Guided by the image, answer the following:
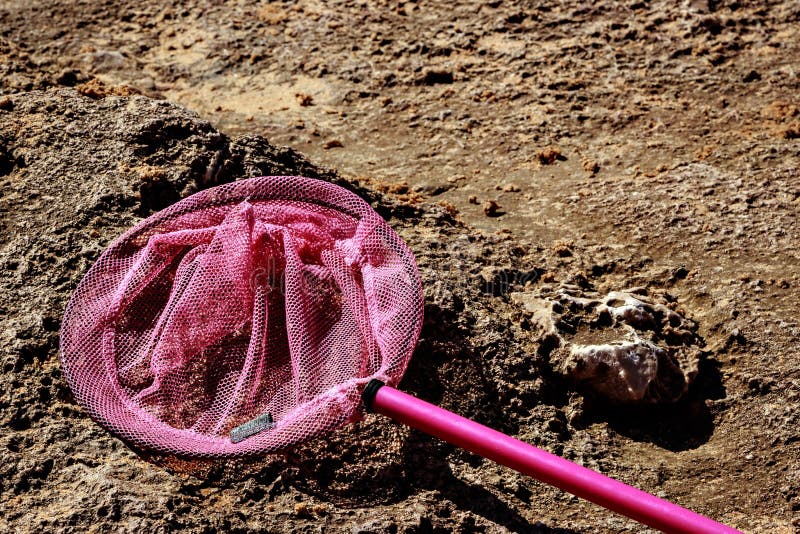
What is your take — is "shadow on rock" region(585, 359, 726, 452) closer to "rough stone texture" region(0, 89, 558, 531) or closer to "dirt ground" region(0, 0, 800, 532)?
"dirt ground" region(0, 0, 800, 532)

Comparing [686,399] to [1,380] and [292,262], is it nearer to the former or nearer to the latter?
[292,262]

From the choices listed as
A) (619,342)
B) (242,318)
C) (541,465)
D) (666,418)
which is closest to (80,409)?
(242,318)

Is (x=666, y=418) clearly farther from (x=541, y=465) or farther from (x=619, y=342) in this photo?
(x=541, y=465)

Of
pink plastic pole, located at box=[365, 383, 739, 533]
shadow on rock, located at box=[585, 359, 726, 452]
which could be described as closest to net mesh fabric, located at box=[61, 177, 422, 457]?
pink plastic pole, located at box=[365, 383, 739, 533]

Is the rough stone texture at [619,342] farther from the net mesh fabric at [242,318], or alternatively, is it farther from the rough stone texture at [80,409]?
the net mesh fabric at [242,318]

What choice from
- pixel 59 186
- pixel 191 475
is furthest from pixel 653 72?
pixel 191 475

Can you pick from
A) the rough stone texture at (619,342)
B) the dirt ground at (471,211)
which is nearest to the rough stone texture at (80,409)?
the dirt ground at (471,211)
